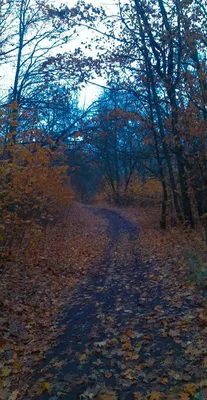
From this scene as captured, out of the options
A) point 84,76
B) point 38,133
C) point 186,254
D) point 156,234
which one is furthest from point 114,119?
point 186,254

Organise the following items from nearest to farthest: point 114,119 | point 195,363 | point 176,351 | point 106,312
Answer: point 195,363
point 176,351
point 106,312
point 114,119

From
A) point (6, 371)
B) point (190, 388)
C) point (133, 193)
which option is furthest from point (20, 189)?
point (133, 193)

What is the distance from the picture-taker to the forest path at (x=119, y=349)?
15.6ft

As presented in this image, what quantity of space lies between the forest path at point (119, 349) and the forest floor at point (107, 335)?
0.01 m

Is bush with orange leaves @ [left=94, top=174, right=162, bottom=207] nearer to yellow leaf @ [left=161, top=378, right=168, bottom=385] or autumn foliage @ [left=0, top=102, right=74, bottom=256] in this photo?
autumn foliage @ [left=0, top=102, right=74, bottom=256]

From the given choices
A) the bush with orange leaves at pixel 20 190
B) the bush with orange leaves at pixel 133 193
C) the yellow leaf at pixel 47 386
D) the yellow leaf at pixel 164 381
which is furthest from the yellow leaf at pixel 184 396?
the bush with orange leaves at pixel 133 193

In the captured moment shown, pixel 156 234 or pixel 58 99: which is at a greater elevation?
pixel 58 99

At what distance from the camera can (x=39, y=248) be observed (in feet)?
45.5

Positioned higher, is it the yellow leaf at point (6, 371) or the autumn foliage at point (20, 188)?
the autumn foliage at point (20, 188)

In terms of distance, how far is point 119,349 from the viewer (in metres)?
5.88

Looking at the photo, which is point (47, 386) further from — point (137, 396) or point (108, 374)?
point (137, 396)

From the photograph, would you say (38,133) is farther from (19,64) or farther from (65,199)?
(65,199)

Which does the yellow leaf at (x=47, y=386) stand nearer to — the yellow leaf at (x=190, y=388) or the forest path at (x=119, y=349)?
the forest path at (x=119, y=349)

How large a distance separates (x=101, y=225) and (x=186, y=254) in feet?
48.8
